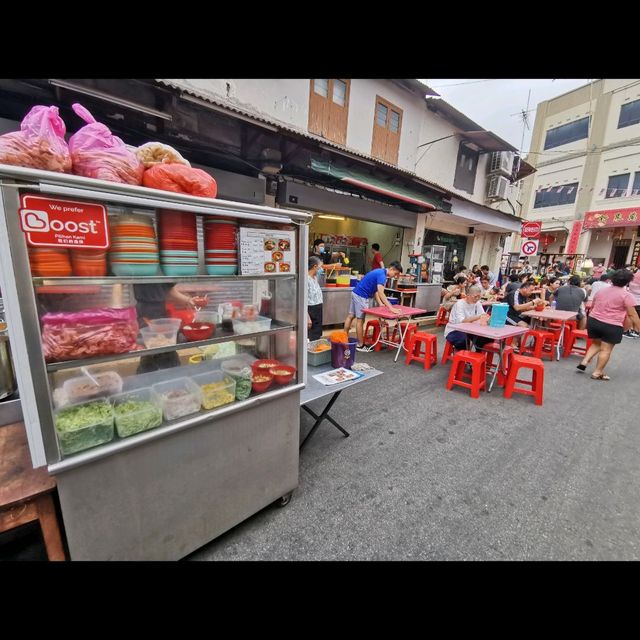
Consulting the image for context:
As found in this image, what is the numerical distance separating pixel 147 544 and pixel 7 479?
30.5 inches

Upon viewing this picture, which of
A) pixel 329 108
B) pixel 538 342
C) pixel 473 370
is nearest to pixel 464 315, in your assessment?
pixel 473 370

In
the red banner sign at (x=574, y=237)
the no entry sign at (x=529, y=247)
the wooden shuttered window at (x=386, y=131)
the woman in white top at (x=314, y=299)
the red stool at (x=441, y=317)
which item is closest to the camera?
the woman in white top at (x=314, y=299)

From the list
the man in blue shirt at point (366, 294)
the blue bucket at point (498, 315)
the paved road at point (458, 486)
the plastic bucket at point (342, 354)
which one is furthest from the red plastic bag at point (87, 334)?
the blue bucket at point (498, 315)

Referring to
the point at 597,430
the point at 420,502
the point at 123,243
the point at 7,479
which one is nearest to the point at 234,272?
the point at 123,243

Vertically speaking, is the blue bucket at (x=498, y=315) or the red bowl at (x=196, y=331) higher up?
the red bowl at (x=196, y=331)

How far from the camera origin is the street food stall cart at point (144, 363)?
1302mm

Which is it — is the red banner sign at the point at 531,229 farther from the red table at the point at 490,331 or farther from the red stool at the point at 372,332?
the red stool at the point at 372,332

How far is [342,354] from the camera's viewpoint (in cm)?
306

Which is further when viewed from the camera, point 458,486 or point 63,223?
point 458,486

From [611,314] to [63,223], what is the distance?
702 cm

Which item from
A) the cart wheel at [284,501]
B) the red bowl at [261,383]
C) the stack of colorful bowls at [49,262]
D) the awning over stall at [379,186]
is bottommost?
the cart wheel at [284,501]

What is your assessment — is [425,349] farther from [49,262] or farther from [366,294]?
[49,262]

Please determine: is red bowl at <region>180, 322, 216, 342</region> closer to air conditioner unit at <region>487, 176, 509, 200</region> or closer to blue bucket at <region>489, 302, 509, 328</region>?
blue bucket at <region>489, 302, 509, 328</region>

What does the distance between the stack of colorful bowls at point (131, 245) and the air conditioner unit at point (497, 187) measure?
50.3 ft
